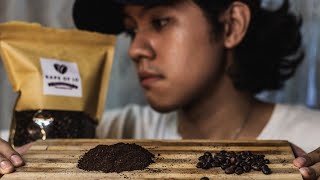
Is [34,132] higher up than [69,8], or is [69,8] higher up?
[69,8]

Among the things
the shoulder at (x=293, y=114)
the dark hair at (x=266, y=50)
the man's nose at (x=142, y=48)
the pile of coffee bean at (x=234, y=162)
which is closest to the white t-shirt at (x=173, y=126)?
the shoulder at (x=293, y=114)

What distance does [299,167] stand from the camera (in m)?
0.79

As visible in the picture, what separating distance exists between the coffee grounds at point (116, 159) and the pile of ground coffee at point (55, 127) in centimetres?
24

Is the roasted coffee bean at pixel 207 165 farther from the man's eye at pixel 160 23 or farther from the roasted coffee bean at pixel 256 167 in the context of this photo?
the man's eye at pixel 160 23

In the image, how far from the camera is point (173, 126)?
146 centimetres

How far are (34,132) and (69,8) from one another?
70 cm

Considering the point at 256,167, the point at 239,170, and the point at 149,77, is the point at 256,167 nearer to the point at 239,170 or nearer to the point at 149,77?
the point at 239,170

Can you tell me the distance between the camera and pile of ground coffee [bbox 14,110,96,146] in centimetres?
107

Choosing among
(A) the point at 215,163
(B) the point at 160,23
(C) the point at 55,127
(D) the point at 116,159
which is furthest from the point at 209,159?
(B) the point at 160,23

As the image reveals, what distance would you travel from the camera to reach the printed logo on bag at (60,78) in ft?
3.65

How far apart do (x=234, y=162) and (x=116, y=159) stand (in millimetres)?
184

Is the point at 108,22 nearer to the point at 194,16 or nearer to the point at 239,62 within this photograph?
the point at 194,16

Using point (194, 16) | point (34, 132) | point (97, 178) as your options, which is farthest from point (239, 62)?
point (97, 178)

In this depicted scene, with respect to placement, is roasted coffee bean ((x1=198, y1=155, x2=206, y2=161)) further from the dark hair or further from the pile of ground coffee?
the dark hair
